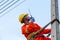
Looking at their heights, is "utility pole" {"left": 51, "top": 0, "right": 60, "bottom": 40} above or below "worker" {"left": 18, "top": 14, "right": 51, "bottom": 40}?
above

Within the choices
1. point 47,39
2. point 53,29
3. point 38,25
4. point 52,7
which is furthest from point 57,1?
point 38,25

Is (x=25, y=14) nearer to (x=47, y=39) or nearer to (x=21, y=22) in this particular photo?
(x=21, y=22)

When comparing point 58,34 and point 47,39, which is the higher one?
point 58,34

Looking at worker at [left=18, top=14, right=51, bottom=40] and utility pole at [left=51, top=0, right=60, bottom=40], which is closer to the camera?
utility pole at [left=51, top=0, right=60, bottom=40]

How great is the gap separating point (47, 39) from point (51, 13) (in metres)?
1.64

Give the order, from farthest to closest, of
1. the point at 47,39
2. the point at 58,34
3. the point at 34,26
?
the point at 34,26, the point at 47,39, the point at 58,34

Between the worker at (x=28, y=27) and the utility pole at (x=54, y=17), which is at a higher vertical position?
the utility pole at (x=54, y=17)

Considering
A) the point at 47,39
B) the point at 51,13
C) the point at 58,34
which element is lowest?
the point at 47,39

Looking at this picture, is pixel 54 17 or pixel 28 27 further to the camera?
pixel 28 27

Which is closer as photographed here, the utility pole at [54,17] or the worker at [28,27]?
the utility pole at [54,17]

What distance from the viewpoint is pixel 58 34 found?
20.3ft

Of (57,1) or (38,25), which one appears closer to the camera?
(57,1)

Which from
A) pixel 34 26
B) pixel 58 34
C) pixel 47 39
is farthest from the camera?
pixel 34 26

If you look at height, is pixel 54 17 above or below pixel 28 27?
above
